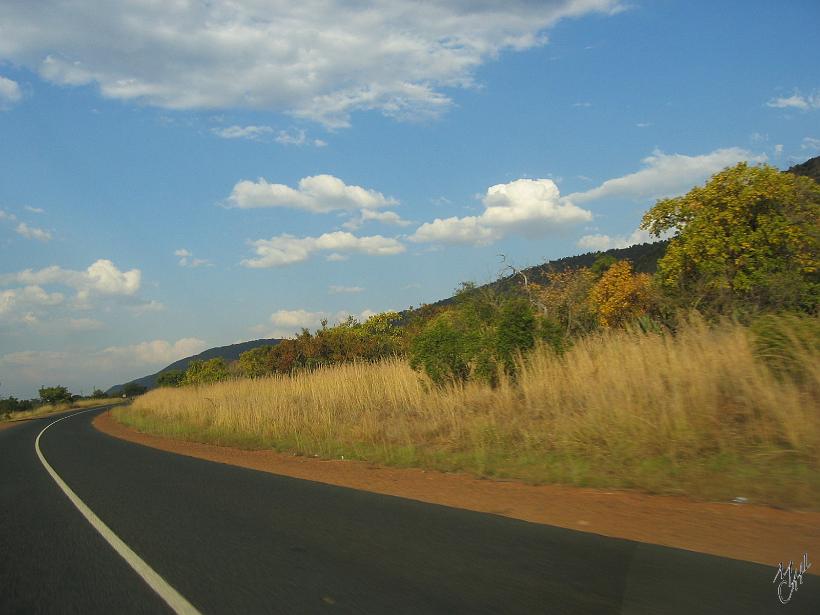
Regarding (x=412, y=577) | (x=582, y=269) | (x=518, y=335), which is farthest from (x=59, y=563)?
(x=582, y=269)

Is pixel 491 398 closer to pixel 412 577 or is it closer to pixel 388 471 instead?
pixel 388 471

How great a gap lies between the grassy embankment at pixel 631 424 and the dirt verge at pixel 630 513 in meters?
0.41

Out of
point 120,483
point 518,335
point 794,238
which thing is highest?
point 794,238

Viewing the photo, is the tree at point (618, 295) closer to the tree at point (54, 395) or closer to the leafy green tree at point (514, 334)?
the leafy green tree at point (514, 334)

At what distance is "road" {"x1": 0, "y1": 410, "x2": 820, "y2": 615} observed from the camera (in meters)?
4.84

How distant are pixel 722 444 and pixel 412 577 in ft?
18.0

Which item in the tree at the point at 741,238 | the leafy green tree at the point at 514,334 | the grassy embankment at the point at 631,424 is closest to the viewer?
the grassy embankment at the point at 631,424

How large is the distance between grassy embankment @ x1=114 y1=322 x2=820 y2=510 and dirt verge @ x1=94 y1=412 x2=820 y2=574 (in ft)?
1.34

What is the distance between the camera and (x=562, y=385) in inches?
516

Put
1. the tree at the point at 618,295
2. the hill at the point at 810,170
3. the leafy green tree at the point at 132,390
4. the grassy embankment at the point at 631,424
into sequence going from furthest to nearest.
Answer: the leafy green tree at the point at 132,390 < the hill at the point at 810,170 < the tree at the point at 618,295 < the grassy embankment at the point at 631,424

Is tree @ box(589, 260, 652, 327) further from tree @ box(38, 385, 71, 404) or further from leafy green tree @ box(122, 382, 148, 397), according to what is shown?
leafy green tree @ box(122, 382, 148, 397)

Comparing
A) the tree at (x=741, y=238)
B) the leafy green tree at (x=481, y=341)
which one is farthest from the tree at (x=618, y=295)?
the leafy green tree at (x=481, y=341)

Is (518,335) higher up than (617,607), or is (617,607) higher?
(518,335)

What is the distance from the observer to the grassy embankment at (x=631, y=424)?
27.3ft
